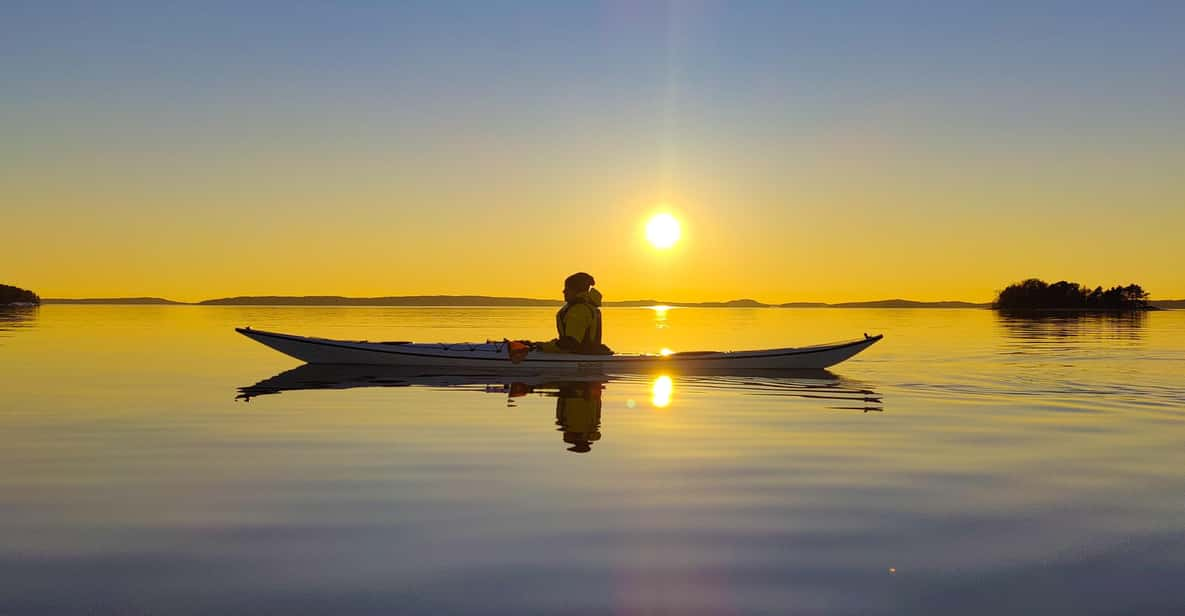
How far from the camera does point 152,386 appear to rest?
2014 cm

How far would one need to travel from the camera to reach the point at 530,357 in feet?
76.6

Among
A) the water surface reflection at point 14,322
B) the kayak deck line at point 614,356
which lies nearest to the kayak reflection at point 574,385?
the kayak deck line at point 614,356

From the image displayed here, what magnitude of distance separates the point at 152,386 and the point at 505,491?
14.3m

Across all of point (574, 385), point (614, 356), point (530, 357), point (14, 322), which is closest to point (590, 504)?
point (574, 385)

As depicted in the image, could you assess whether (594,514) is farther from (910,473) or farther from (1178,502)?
(1178,502)

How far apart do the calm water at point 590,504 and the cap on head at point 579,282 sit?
3.98 metres

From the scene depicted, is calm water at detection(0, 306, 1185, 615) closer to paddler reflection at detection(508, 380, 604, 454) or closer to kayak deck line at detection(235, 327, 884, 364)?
paddler reflection at detection(508, 380, 604, 454)

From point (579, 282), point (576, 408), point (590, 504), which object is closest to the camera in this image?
point (590, 504)

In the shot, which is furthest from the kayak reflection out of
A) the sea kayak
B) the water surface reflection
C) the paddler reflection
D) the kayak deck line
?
the water surface reflection

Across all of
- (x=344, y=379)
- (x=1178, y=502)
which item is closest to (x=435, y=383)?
(x=344, y=379)

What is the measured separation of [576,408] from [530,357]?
6915 millimetres

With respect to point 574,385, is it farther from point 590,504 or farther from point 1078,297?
point 1078,297

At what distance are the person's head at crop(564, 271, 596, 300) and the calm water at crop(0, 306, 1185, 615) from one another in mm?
3983

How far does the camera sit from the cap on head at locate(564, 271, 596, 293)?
2123cm
